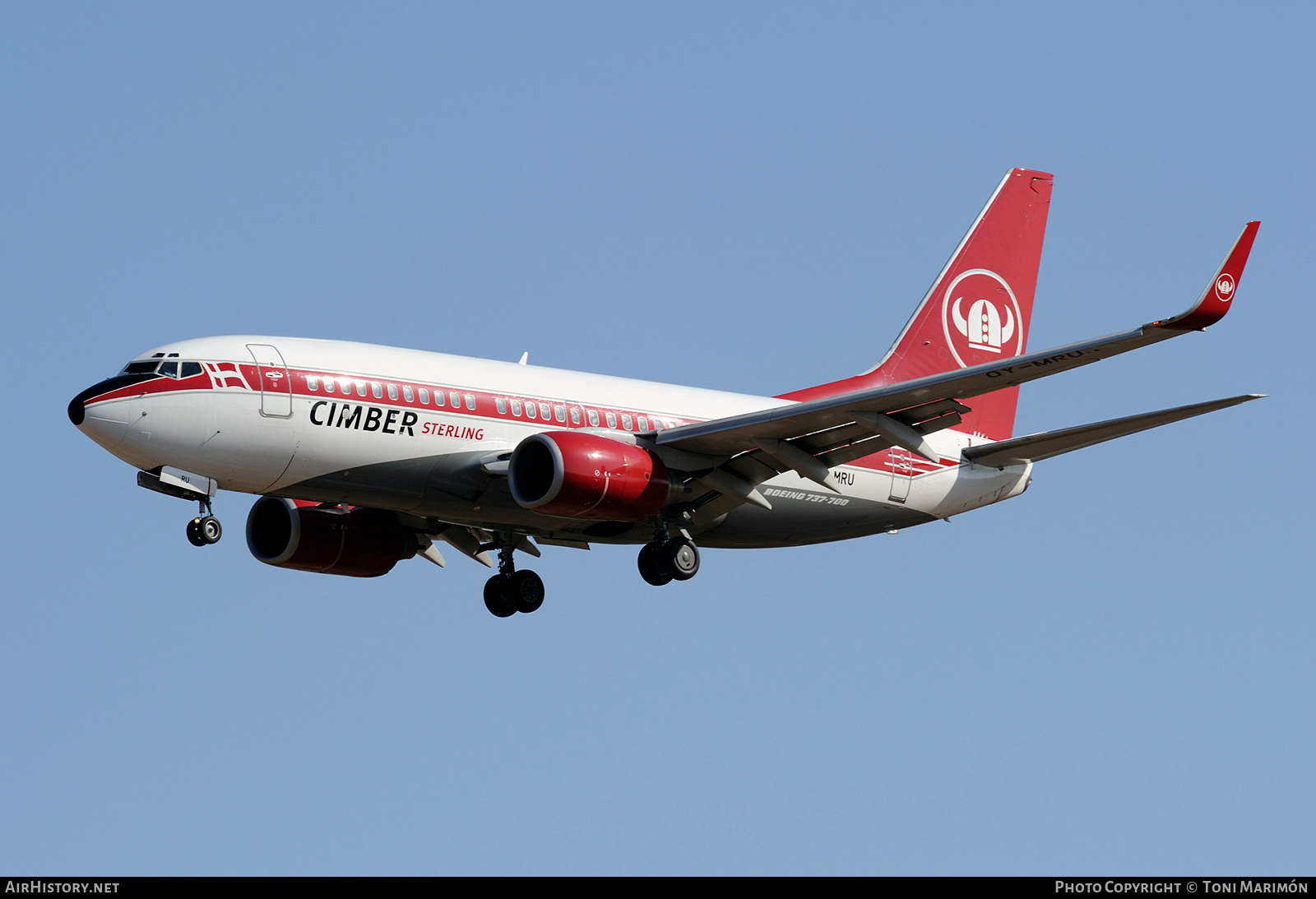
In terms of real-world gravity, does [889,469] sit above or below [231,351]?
above

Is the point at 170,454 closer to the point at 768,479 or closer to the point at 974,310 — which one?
the point at 768,479

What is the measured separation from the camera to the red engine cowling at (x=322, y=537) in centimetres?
3775

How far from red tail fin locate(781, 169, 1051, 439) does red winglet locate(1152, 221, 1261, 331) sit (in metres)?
13.6

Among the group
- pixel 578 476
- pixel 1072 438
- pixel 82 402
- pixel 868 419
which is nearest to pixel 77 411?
pixel 82 402

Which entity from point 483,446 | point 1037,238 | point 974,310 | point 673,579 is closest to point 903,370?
point 974,310

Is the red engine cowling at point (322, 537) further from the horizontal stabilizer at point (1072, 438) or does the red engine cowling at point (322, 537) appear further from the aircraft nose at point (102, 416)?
the horizontal stabilizer at point (1072, 438)

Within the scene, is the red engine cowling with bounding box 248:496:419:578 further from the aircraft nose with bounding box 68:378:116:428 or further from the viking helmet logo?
the viking helmet logo

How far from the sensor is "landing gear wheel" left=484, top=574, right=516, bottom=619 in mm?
39375

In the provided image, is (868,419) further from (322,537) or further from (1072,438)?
(322,537)

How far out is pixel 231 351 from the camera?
32.5 meters

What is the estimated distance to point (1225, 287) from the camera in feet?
92.2

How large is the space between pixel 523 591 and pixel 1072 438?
12.8 m

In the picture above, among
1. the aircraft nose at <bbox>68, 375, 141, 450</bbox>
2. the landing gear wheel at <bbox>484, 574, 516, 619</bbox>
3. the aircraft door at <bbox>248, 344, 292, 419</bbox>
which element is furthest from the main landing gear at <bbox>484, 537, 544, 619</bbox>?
the aircraft nose at <bbox>68, 375, 141, 450</bbox>
